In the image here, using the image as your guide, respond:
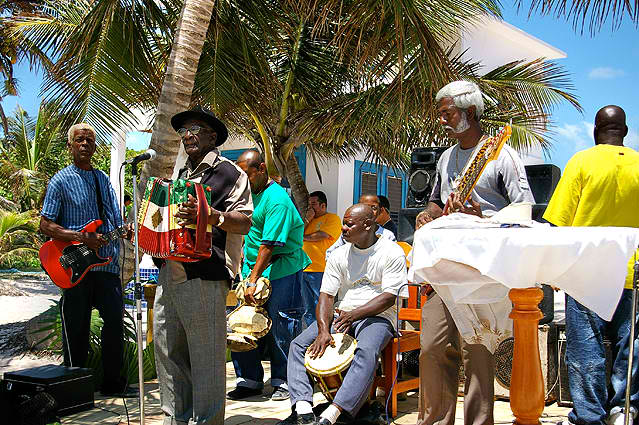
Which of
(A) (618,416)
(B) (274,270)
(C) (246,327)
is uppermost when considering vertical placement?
(B) (274,270)

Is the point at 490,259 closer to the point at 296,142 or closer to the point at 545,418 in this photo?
the point at 545,418

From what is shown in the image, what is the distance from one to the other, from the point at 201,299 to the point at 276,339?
1942mm

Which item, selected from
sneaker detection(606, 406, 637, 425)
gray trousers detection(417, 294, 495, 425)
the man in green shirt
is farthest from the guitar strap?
sneaker detection(606, 406, 637, 425)

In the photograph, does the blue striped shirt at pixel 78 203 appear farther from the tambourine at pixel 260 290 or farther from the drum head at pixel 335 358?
the drum head at pixel 335 358

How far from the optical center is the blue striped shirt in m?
5.36

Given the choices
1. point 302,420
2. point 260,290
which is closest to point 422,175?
point 260,290

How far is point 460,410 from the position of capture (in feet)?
17.1

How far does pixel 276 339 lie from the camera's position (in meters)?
5.74

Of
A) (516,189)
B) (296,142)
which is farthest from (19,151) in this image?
(516,189)

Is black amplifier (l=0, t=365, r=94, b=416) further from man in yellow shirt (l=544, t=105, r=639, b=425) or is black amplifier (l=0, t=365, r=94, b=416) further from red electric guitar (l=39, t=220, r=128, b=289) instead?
man in yellow shirt (l=544, t=105, r=639, b=425)

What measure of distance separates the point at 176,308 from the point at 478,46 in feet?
61.5

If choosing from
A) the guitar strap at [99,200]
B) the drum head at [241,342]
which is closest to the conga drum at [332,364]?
the drum head at [241,342]

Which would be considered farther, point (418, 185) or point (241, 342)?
point (418, 185)

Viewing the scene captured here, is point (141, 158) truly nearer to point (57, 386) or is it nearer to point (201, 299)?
point (201, 299)
